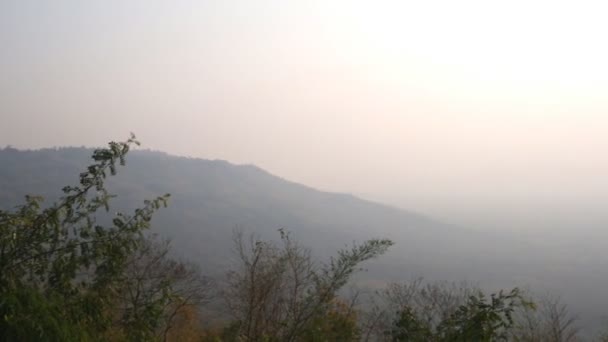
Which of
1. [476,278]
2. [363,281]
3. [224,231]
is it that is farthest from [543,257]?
[224,231]

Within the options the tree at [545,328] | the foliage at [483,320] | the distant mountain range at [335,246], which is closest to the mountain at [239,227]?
the distant mountain range at [335,246]

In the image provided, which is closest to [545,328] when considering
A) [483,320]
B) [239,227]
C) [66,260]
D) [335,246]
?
[483,320]

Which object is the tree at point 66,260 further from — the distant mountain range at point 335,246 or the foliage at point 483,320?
the distant mountain range at point 335,246

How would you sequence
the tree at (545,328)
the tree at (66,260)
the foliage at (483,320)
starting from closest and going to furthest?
the tree at (66,260), the foliage at (483,320), the tree at (545,328)

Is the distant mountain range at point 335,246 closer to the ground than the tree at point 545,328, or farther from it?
closer to the ground

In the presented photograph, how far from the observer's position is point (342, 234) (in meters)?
179

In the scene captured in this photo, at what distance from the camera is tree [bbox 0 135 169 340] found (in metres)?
4.25

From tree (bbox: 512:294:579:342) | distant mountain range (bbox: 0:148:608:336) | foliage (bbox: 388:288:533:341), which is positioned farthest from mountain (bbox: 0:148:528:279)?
foliage (bbox: 388:288:533:341)

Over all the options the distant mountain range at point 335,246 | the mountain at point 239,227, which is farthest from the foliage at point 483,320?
the mountain at point 239,227

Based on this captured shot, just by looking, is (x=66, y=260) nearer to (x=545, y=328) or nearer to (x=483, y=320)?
(x=483, y=320)

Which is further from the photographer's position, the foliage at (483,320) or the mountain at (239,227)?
the mountain at (239,227)

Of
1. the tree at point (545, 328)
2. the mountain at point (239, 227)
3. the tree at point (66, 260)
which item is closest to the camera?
the tree at point (66, 260)

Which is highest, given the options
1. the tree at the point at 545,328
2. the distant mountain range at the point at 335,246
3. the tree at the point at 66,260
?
the tree at the point at 66,260

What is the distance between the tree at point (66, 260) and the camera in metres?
4.25
